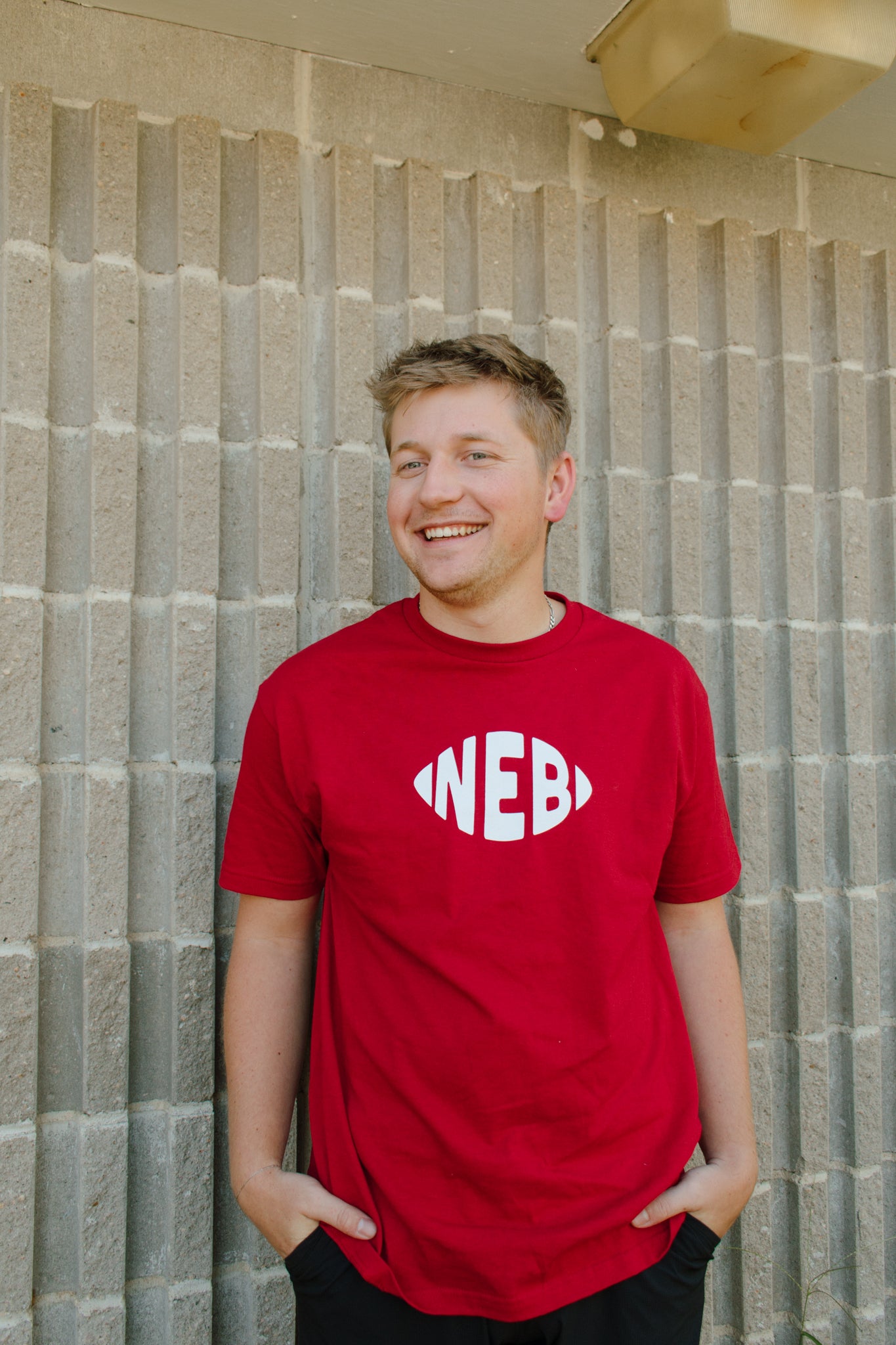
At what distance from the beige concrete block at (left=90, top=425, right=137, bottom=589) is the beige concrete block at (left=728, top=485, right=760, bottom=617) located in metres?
1.52

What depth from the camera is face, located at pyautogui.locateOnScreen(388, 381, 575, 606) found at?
179 cm

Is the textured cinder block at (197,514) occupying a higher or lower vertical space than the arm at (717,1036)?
higher

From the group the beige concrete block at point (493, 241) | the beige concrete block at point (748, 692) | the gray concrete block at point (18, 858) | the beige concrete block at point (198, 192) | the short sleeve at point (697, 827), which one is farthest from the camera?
the beige concrete block at point (748, 692)

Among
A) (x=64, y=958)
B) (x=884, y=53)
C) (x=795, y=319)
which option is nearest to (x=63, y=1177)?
(x=64, y=958)

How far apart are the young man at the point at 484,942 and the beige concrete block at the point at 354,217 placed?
537 mm

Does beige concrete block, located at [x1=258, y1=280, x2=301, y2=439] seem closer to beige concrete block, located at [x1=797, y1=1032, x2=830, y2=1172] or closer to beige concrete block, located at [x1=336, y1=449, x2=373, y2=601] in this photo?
beige concrete block, located at [x1=336, y1=449, x2=373, y2=601]

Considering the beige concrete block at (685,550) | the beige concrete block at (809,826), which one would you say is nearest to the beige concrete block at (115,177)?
the beige concrete block at (685,550)

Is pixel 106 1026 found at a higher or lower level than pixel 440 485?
lower

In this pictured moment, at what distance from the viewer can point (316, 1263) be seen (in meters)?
1.60

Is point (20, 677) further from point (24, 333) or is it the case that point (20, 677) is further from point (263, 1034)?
point (263, 1034)

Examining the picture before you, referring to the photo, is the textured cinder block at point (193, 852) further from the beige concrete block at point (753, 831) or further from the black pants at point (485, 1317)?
the beige concrete block at point (753, 831)

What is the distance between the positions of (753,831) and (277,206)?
1.94 meters

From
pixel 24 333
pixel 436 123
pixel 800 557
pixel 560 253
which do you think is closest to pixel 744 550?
pixel 800 557

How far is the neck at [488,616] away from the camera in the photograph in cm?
186
